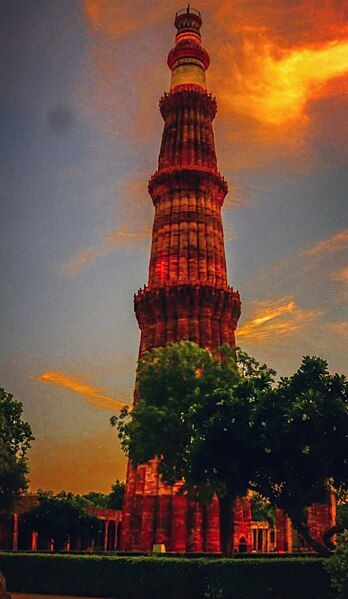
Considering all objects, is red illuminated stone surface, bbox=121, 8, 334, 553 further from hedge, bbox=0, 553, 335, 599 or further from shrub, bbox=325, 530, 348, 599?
shrub, bbox=325, 530, 348, 599

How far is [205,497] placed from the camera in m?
34.2

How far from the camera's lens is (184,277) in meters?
52.4

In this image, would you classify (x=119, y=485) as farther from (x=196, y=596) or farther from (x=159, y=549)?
(x=196, y=596)

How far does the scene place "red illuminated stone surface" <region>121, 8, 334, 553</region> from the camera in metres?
45.2

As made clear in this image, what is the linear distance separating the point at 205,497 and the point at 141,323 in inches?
871

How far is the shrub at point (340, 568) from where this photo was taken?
20156mm

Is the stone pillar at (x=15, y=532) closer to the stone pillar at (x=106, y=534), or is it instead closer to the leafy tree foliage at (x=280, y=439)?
the stone pillar at (x=106, y=534)

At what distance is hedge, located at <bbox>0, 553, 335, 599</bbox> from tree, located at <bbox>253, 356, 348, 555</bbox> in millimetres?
1649

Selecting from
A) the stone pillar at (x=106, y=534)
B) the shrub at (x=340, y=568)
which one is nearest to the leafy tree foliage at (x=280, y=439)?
the shrub at (x=340, y=568)

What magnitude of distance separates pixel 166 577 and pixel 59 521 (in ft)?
121

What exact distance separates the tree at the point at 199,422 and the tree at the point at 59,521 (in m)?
24.2

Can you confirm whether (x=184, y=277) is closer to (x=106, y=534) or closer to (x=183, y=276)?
(x=183, y=276)

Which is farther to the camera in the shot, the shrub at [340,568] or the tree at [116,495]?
the tree at [116,495]

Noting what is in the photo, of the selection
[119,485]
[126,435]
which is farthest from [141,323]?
[119,485]
